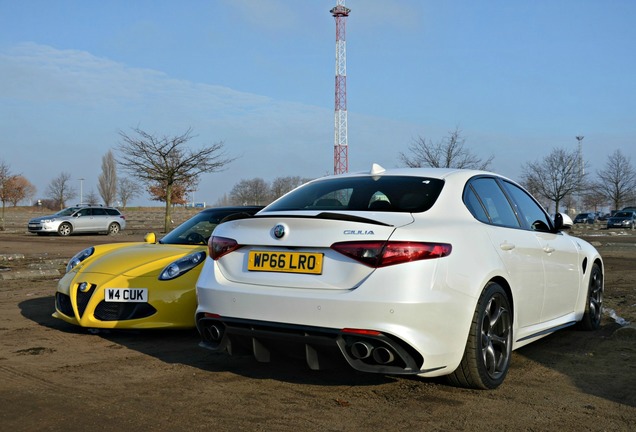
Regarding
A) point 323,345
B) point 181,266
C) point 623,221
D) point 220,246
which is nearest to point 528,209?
point 323,345

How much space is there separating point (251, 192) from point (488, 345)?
72.9m

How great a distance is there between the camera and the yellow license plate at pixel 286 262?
12.1ft

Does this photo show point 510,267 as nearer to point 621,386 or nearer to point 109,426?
point 621,386

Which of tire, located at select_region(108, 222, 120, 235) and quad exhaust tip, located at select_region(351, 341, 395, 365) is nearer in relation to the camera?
quad exhaust tip, located at select_region(351, 341, 395, 365)

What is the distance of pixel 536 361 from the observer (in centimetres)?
493

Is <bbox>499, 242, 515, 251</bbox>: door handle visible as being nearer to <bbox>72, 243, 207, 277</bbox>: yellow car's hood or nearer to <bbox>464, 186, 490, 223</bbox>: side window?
<bbox>464, 186, 490, 223</bbox>: side window

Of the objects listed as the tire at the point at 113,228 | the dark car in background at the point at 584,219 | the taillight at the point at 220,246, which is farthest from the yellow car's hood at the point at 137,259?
the dark car in background at the point at 584,219

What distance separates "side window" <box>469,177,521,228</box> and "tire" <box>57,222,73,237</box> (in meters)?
27.9

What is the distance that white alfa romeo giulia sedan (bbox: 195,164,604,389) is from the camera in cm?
351

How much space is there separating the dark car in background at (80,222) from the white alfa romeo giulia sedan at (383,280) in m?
27.2

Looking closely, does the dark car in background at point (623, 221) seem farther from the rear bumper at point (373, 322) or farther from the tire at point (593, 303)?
the rear bumper at point (373, 322)

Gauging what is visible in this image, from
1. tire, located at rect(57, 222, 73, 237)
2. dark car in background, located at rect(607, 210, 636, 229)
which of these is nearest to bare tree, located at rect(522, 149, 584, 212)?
dark car in background, located at rect(607, 210, 636, 229)

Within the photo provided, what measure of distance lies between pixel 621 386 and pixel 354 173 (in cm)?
244

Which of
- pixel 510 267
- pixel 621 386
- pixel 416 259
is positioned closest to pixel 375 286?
pixel 416 259
